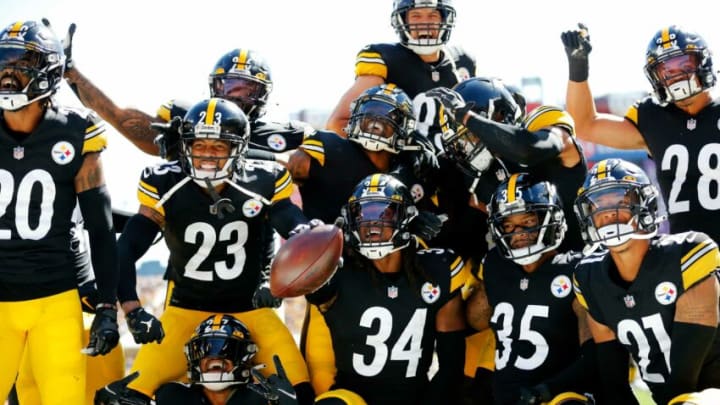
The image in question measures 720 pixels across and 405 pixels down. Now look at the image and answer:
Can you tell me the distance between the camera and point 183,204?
19.5ft

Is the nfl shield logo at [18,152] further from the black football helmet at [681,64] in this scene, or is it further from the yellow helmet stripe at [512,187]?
the black football helmet at [681,64]

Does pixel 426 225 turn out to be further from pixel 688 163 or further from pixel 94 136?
pixel 94 136

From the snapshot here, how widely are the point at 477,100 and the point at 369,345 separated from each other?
61.3 inches

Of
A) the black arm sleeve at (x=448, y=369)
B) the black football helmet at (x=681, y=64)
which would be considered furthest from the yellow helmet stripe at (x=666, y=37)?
the black arm sleeve at (x=448, y=369)

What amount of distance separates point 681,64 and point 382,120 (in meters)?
1.76

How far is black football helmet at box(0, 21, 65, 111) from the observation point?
5273 millimetres

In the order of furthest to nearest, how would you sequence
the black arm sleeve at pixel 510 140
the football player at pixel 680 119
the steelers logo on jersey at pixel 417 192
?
the steelers logo on jersey at pixel 417 192, the football player at pixel 680 119, the black arm sleeve at pixel 510 140

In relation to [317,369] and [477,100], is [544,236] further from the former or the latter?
[317,369]

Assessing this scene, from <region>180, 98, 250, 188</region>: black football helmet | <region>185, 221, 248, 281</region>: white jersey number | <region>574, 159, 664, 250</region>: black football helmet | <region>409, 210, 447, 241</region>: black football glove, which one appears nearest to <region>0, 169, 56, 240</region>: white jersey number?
<region>180, 98, 250, 188</region>: black football helmet

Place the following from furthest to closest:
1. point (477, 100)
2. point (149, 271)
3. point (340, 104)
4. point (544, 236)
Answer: point (149, 271) → point (340, 104) → point (477, 100) → point (544, 236)

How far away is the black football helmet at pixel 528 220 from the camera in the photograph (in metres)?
5.62

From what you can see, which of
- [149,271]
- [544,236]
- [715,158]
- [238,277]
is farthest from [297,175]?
[149,271]

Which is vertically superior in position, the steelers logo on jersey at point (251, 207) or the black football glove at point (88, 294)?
the steelers logo on jersey at point (251, 207)

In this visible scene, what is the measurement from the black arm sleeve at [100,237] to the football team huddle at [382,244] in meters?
0.01
